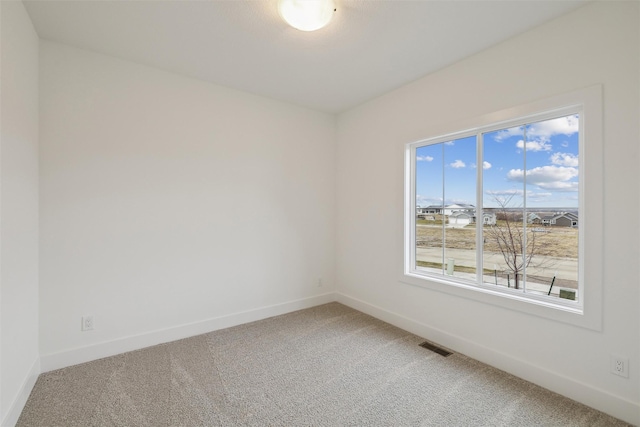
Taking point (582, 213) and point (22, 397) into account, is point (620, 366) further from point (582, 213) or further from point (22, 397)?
point (22, 397)

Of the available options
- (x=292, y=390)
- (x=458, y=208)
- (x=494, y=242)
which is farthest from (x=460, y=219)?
(x=292, y=390)

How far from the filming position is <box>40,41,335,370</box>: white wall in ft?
7.50

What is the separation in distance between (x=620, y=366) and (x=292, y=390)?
6.93ft

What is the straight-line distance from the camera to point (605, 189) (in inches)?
71.1

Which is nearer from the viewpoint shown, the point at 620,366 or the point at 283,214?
the point at 620,366

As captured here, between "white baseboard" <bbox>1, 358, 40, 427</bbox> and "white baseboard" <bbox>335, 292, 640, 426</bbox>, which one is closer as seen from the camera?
"white baseboard" <bbox>1, 358, 40, 427</bbox>

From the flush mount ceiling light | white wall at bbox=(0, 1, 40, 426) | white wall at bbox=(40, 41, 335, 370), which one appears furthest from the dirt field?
white wall at bbox=(0, 1, 40, 426)

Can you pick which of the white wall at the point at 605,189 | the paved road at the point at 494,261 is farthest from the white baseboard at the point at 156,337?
the paved road at the point at 494,261

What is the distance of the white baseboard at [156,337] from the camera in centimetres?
227

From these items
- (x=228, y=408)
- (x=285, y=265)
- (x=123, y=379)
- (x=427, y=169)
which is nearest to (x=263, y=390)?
(x=228, y=408)

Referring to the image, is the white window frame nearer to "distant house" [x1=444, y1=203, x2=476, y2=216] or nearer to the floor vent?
the floor vent

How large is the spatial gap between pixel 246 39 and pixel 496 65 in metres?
2.06

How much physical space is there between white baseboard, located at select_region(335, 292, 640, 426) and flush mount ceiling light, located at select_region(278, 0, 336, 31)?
2821mm

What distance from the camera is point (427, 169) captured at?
3064mm
